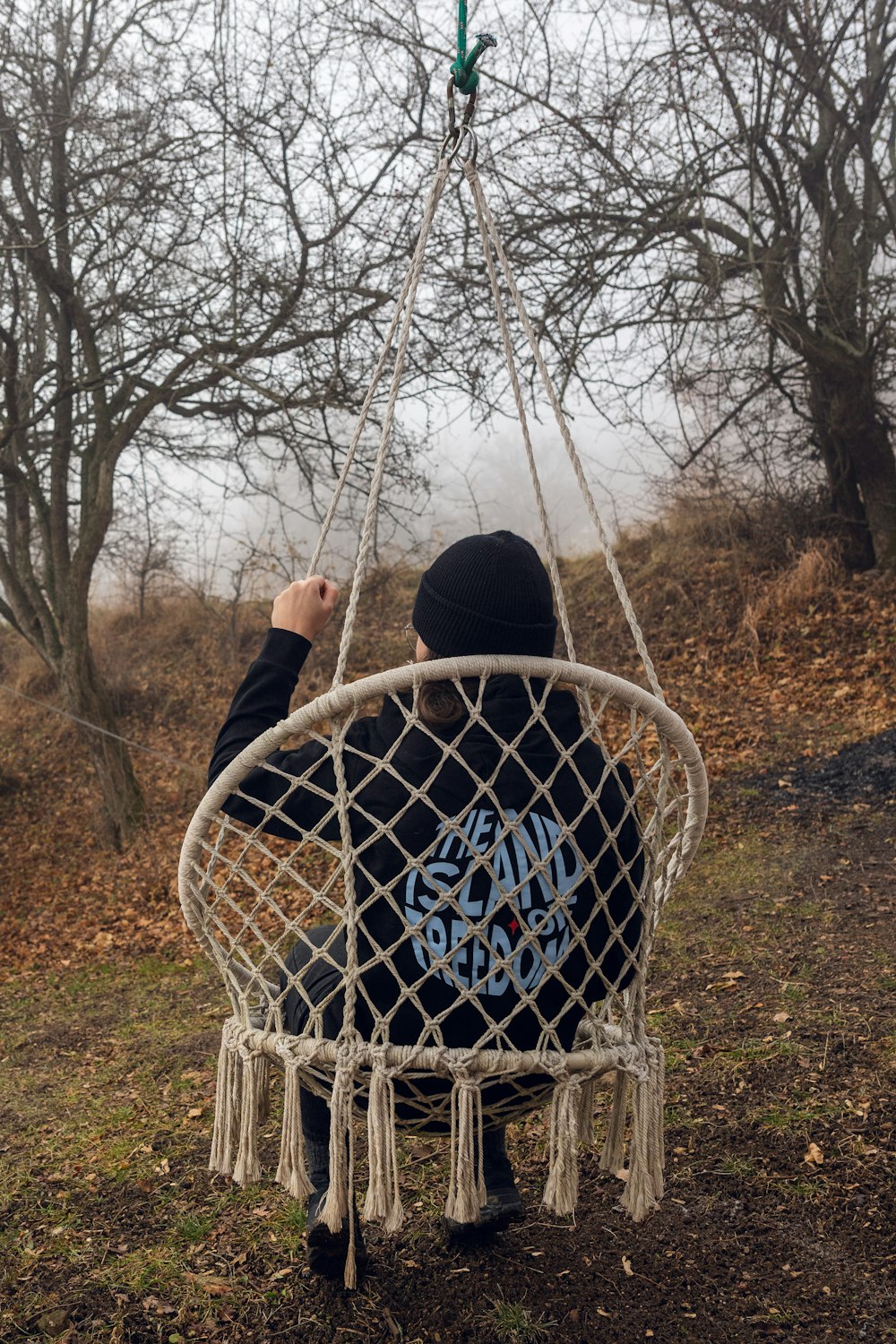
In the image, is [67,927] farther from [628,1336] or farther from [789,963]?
[628,1336]

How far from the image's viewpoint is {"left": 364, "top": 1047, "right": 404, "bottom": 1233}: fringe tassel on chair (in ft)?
5.40

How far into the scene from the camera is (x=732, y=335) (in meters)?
8.33

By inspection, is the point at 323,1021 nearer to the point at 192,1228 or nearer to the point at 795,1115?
the point at 192,1228

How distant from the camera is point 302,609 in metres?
1.88

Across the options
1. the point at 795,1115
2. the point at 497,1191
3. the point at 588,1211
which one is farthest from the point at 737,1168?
the point at 497,1191

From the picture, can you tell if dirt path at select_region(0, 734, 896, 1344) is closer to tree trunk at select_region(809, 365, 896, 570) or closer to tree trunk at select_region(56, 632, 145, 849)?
tree trunk at select_region(56, 632, 145, 849)

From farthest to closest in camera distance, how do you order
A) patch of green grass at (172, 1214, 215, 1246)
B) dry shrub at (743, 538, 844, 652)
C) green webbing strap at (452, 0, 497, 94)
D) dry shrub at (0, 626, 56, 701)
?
1. dry shrub at (0, 626, 56, 701)
2. dry shrub at (743, 538, 844, 652)
3. patch of green grass at (172, 1214, 215, 1246)
4. green webbing strap at (452, 0, 497, 94)

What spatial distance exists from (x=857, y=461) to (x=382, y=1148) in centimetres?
925

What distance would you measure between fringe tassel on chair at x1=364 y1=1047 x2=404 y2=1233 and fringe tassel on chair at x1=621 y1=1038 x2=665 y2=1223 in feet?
1.38

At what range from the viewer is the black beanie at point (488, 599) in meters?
1.72

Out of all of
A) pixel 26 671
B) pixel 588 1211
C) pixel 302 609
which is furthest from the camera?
pixel 26 671

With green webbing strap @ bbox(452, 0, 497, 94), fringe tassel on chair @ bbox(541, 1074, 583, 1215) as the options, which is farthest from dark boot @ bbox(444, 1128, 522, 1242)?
green webbing strap @ bbox(452, 0, 497, 94)

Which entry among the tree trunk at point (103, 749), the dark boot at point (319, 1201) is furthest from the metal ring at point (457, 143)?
the tree trunk at point (103, 749)

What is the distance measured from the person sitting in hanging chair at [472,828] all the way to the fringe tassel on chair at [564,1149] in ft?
0.26
